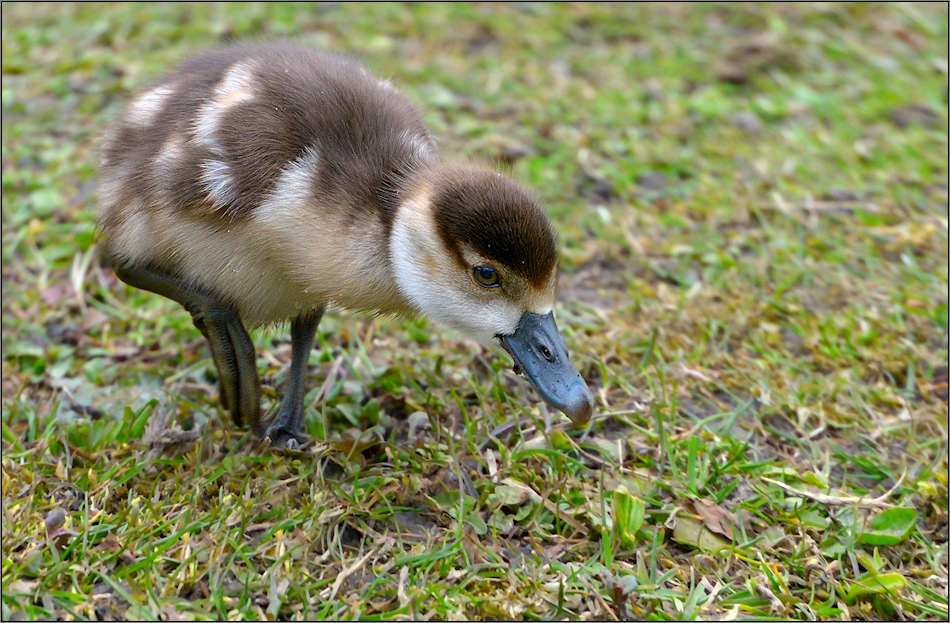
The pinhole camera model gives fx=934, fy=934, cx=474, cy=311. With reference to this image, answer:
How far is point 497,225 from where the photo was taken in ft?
8.64

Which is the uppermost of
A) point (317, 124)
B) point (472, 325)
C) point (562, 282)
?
point (317, 124)

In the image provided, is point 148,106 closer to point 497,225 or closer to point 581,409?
point 497,225

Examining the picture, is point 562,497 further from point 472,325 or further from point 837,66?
point 837,66

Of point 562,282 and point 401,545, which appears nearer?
point 401,545

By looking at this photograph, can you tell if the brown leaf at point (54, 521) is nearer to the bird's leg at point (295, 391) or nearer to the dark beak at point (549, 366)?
the bird's leg at point (295, 391)

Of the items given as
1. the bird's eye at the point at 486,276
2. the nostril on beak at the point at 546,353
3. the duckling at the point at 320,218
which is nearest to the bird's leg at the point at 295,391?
the duckling at the point at 320,218

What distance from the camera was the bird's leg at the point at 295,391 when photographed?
125 inches

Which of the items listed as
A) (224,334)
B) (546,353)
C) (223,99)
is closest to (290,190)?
(223,99)

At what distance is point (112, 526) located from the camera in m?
2.73

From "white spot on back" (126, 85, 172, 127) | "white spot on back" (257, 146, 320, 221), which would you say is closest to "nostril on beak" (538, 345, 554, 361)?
"white spot on back" (257, 146, 320, 221)

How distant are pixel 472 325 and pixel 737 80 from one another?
385cm

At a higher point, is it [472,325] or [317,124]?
[317,124]

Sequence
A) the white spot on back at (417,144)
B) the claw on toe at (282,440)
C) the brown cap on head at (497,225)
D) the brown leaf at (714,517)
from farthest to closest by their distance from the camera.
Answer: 1. the claw on toe at (282,440)
2. the white spot on back at (417,144)
3. the brown leaf at (714,517)
4. the brown cap on head at (497,225)

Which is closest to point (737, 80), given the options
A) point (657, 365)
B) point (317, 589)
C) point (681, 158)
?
point (681, 158)
